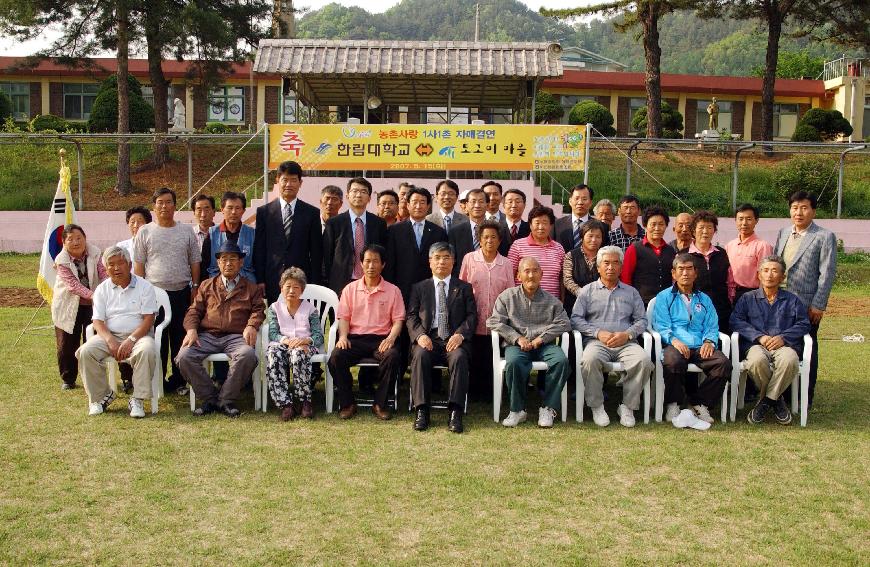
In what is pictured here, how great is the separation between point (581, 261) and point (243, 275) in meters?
2.63

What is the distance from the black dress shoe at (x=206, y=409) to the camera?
5869mm

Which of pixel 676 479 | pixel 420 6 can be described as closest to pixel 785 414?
pixel 676 479

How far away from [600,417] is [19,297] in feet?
31.7

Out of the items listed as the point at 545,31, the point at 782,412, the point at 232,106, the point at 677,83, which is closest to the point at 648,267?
the point at 782,412

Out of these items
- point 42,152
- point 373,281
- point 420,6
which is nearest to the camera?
point 373,281

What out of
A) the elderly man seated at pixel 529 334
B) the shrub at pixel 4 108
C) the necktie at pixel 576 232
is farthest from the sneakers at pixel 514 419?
the shrub at pixel 4 108

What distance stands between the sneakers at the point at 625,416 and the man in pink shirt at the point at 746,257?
4.52 feet

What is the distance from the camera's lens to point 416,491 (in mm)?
4398

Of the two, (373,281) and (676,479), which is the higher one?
(373,281)

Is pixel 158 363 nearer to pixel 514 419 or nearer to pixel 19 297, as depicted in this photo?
pixel 514 419

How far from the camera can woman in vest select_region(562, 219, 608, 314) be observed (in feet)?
21.0

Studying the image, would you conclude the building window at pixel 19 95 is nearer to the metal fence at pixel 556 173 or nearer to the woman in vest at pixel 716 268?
Answer: the metal fence at pixel 556 173

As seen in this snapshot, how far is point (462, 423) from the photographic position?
5.69m

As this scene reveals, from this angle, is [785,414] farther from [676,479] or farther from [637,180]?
[637,180]
